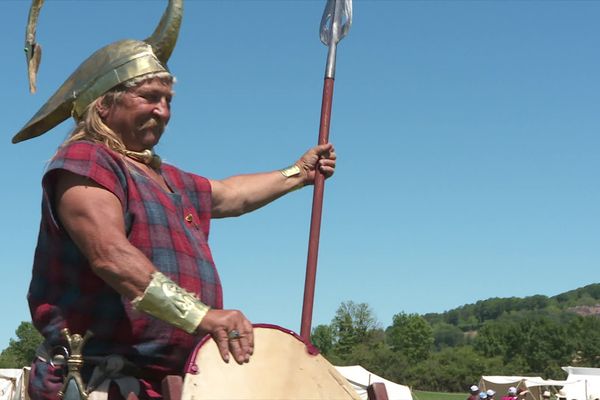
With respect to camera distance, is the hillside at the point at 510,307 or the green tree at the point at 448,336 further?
the hillside at the point at 510,307

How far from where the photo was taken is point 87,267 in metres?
3.01

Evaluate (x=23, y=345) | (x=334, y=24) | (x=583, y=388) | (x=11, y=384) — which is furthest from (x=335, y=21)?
(x=23, y=345)

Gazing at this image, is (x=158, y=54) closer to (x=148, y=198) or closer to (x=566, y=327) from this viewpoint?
(x=148, y=198)

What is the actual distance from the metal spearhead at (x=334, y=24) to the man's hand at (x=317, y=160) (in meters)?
0.43

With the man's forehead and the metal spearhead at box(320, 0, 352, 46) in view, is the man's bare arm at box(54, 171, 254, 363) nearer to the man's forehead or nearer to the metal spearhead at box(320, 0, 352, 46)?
the man's forehead

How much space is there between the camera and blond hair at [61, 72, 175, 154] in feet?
10.6

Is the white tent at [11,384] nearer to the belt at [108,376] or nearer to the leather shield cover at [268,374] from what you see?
the belt at [108,376]

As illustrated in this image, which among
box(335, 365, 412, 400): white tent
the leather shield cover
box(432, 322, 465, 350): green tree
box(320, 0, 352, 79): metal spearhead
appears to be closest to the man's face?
the leather shield cover

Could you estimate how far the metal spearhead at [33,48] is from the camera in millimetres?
3729

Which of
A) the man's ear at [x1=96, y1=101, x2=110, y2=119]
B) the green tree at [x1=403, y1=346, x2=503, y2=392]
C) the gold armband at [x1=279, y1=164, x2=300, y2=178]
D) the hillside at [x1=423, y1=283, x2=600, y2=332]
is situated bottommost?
the man's ear at [x1=96, y1=101, x2=110, y2=119]

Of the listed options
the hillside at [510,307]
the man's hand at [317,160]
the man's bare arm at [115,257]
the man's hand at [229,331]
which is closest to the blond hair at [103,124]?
the man's bare arm at [115,257]

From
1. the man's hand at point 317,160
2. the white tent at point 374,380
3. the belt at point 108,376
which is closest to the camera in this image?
the belt at point 108,376

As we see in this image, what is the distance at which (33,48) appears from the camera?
148 inches

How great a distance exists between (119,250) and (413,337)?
108 meters
